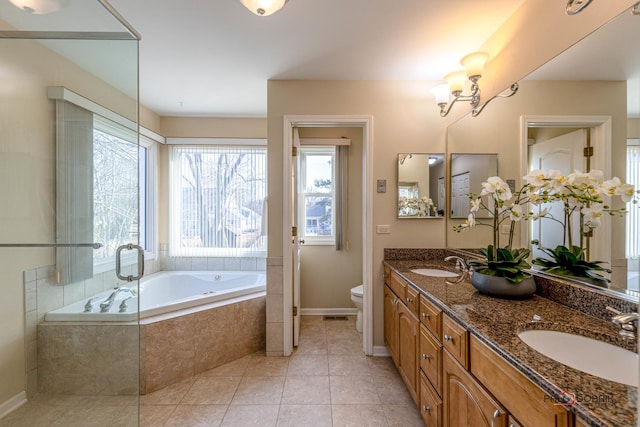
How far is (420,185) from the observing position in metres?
2.26

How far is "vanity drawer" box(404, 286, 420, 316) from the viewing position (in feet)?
4.98

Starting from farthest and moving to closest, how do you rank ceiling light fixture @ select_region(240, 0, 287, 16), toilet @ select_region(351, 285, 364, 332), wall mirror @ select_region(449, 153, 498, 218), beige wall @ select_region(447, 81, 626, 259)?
toilet @ select_region(351, 285, 364, 332) < wall mirror @ select_region(449, 153, 498, 218) < ceiling light fixture @ select_region(240, 0, 287, 16) < beige wall @ select_region(447, 81, 626, 259)

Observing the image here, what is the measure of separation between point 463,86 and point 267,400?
263 centimetres

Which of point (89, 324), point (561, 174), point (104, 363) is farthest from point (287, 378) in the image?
point (561, 174)

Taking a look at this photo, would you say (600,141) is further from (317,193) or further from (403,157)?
(317,193)

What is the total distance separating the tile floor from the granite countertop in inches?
34.8

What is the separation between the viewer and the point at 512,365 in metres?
0.74

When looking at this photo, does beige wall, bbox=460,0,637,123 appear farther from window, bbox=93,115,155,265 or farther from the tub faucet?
the tub faucet

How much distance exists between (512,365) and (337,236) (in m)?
2.48

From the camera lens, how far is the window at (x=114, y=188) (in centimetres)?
171

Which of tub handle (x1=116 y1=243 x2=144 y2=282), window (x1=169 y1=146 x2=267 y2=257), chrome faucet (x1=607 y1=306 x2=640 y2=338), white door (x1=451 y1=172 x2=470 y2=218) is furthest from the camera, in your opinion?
window (x1=169 y1=146 x2=267 y2=257)

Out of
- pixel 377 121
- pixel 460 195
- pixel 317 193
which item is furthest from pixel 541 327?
pixel 317 193

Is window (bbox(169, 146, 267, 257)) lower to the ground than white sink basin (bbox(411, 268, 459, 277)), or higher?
higher

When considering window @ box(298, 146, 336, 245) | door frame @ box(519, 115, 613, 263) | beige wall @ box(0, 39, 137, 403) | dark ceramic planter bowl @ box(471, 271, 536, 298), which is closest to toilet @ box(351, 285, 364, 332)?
window @ box(298, 146, 336, 245)
